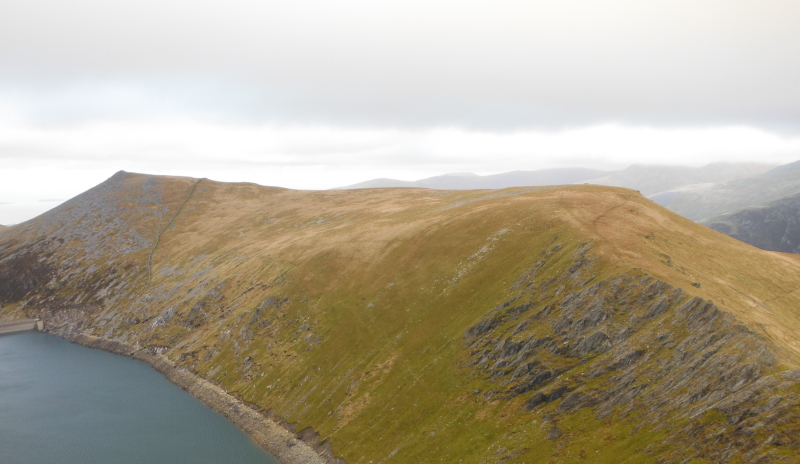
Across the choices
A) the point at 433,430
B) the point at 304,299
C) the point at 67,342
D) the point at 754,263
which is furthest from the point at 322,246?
the point at 754,263

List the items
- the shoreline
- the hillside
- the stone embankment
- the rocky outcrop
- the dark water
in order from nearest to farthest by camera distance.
→ the rocky outcrop < the hillside < the shoreline < the dark water < the stone embankment

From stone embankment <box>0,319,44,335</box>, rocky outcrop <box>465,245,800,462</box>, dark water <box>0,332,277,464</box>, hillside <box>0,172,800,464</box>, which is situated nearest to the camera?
rocky outcrop <box>465,245,800,462</box>

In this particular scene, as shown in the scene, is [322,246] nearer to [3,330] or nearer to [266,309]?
[266,309]

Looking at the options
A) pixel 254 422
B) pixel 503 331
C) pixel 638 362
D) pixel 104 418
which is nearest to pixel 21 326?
pixel 104 418

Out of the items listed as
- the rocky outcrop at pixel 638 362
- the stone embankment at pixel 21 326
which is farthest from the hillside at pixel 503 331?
the stone embankment at pixel 21 326

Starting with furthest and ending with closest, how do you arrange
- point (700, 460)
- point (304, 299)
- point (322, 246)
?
1. point (322, 246)
2. point (304, 299)
3. point (700, 460)

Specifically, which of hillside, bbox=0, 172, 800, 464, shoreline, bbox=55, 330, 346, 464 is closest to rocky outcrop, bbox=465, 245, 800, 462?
hillside, bbox=0, 172, 800, 464

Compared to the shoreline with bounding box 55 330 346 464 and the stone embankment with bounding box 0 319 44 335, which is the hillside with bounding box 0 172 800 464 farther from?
the stone embankment with bounding box 0 319 44 335

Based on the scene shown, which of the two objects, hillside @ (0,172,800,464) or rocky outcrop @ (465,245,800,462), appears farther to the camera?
hillside @ (0,172,800,464)
